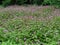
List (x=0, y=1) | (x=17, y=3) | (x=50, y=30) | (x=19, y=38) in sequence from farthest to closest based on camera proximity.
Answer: (x=0, y=1) < (x=17, y=3) < (x=50, y=30) < (x=19, y=38)

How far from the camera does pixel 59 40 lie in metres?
6.64

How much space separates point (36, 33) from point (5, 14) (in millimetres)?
4931

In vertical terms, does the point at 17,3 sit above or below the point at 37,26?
below

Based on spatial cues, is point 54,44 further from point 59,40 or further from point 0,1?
point 0,1

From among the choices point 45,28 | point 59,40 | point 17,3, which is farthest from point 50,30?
point 17,3

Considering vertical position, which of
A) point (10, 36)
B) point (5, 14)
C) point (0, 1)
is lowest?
point (0, 1)

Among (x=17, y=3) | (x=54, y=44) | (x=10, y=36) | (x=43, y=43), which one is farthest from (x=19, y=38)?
(x=17, y=3)

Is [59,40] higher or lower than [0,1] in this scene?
higher

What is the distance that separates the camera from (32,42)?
6.51 m

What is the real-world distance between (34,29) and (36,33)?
15.9 inches

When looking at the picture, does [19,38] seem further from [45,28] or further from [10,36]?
[45,28]

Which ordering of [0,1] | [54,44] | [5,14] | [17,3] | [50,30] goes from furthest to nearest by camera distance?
[0,1] < [17,3] < [5,14] < [50,30] < [54,44]

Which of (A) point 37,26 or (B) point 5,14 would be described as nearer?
(A) point 37,26

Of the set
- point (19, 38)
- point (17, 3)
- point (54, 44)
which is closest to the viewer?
point (54, 44)
